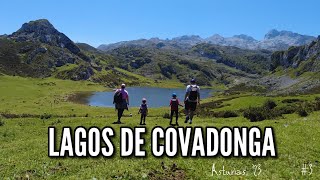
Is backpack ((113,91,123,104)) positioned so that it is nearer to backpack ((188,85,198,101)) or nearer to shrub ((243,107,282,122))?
backpack ((188,85,198,101))

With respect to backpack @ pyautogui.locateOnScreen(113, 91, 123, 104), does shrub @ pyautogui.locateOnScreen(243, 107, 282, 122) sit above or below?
below

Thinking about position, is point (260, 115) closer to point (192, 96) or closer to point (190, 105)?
point (190, 105)

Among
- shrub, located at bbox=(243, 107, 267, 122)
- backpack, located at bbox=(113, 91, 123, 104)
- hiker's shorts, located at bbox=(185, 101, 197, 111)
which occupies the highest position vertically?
backpack, located at bbox=(113, 91, 123, 104)

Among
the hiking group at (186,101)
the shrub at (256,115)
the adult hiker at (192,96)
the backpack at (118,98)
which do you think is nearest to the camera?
the adult hiker at (192,96)

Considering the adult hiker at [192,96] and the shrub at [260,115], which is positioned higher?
the adult hiker at [192,96]

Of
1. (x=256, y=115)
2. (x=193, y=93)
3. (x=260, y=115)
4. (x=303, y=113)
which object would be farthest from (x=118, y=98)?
(x=303, y=113)

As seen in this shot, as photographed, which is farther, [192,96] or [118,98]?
[118,98]

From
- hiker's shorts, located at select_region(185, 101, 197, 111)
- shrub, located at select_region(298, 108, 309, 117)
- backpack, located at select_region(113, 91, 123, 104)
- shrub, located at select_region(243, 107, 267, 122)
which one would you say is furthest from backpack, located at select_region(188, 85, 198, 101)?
shrub, located at select_region(298, 108, 309, 117)

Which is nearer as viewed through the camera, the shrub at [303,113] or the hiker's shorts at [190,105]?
the hiker's shorts at [190,105]

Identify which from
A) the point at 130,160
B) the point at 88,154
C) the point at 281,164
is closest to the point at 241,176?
the point at 281,164

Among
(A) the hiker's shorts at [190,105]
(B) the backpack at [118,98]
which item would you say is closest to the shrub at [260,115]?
(A) the hiker's shorts at [190,105]

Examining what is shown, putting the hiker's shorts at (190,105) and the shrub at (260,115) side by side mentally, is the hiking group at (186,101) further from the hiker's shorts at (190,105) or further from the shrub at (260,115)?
the shrub at (260,115)

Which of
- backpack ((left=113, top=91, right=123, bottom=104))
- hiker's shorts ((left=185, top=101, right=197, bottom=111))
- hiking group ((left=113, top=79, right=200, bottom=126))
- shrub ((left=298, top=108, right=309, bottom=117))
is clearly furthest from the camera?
shrub ((left=298, top=108, right=309, bottom=117))

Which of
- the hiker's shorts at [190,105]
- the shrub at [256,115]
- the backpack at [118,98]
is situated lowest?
the shrub at [256,115]
